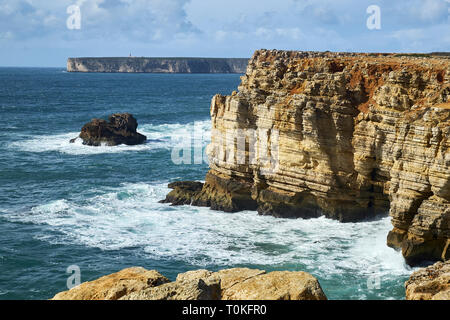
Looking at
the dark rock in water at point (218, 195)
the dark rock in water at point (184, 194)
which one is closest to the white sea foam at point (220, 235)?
the dark rock in water at point (218, 195)

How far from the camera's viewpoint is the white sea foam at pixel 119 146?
6696cm

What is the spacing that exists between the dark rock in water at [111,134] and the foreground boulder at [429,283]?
5625 centimetres

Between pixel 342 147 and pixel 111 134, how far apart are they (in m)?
41.6

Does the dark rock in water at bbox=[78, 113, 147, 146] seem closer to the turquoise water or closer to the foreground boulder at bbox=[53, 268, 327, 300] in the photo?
the turquoise water

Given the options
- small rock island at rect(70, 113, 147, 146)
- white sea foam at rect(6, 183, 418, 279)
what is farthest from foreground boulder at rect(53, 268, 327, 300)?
small rock island at rect(70, 113, 147, 146)

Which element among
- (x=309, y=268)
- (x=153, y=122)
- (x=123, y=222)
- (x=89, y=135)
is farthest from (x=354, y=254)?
(x=153, y=122)

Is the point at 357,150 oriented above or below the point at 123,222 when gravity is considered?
above

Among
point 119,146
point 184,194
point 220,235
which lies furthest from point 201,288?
point 119,146

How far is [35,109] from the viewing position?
110 m

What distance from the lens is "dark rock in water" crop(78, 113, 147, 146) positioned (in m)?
70.1

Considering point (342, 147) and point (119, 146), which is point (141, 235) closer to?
point (342, 147)

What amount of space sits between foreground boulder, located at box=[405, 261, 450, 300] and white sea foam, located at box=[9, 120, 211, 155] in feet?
173
